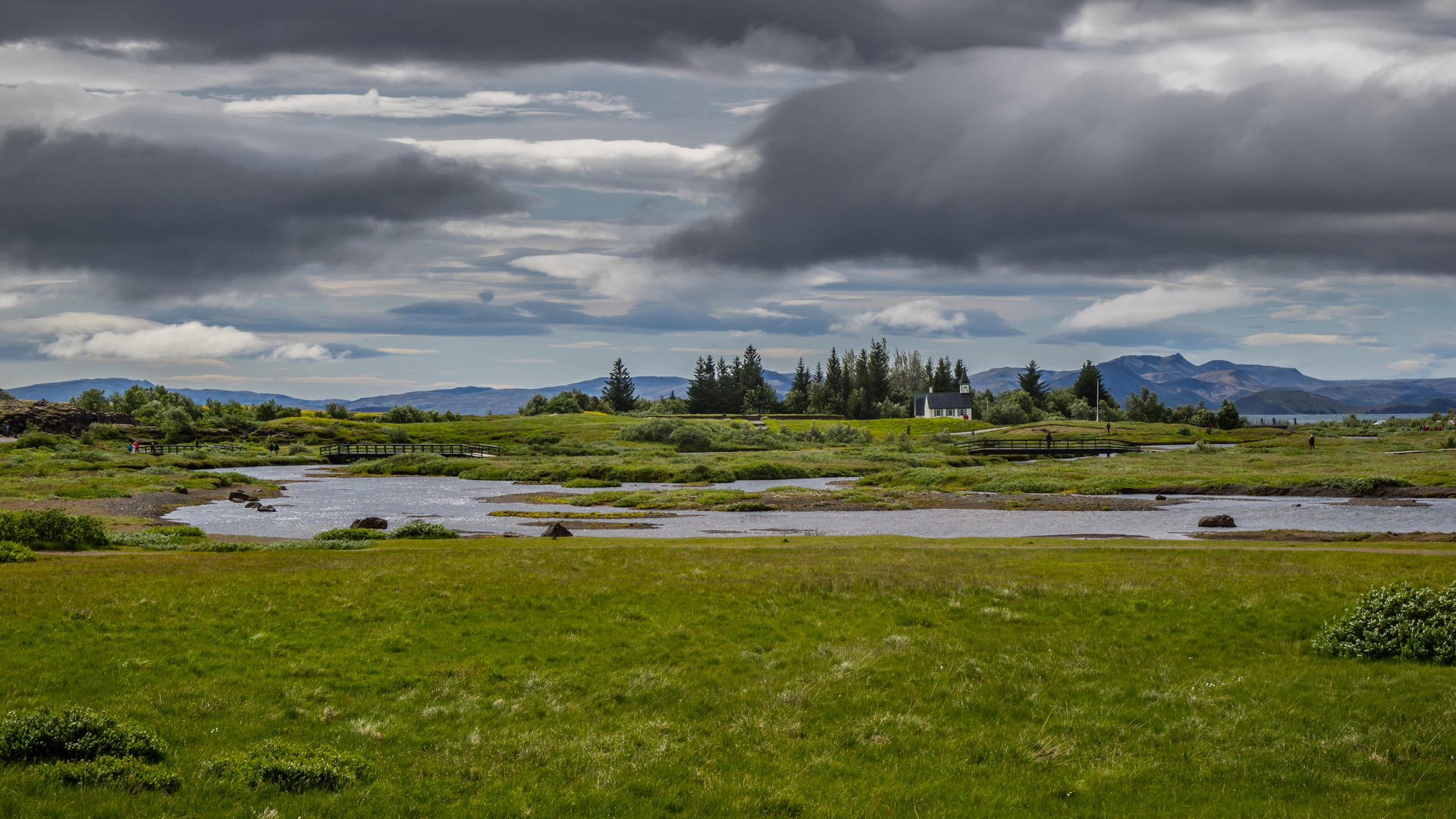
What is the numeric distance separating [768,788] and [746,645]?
922cm

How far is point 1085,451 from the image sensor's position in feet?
461

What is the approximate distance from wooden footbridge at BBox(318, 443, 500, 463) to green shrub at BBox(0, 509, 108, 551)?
106257 mm

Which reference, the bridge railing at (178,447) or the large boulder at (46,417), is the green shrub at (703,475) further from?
the large boulder at (46,417)

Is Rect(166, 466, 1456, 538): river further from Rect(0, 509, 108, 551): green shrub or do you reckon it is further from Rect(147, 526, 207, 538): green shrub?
Rect(0, 509, 108, 551): green shrub

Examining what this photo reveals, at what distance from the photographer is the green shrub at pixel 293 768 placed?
12703 mm

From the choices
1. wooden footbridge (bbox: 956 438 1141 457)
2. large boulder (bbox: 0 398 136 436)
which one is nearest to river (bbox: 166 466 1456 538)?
wooden footbridge (bbox: 956 438 1141 457)

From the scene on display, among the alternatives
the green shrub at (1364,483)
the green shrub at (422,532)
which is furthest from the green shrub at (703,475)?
the green shrub at (1364,483)

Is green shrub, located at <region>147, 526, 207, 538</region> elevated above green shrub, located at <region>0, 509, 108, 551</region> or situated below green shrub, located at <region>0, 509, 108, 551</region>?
below

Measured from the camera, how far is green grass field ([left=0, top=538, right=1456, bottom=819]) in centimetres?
1296

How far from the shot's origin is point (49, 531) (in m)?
40.1

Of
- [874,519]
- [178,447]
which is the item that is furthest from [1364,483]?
[178,447]

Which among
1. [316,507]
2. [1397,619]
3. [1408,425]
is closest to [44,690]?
[1397,619]

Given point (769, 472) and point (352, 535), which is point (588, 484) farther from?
point (352, 535)

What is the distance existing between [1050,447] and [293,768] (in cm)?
14222
